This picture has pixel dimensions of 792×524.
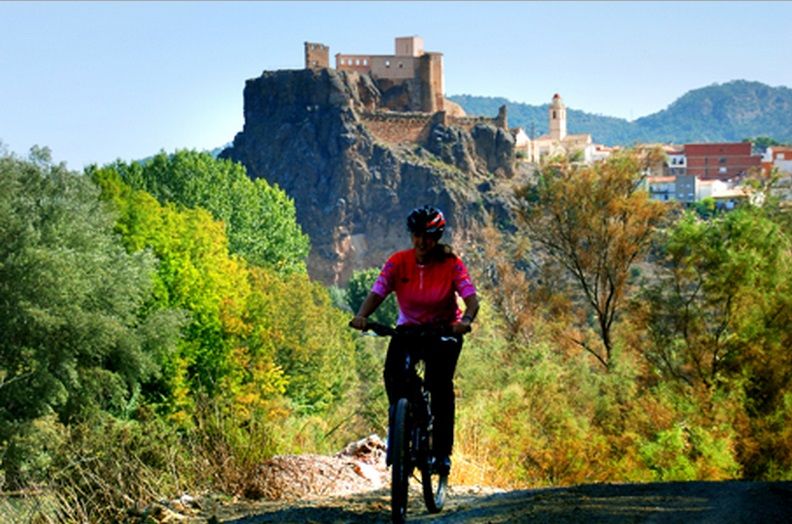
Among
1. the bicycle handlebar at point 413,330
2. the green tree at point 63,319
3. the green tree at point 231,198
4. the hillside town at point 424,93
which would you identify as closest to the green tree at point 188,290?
the green tree at point 63,319

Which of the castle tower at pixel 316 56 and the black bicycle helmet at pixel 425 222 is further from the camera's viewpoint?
the castle tower at pixel 316 56

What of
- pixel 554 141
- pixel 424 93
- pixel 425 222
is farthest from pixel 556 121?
pixel 425 222

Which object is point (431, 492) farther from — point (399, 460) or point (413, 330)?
point (413, 330)

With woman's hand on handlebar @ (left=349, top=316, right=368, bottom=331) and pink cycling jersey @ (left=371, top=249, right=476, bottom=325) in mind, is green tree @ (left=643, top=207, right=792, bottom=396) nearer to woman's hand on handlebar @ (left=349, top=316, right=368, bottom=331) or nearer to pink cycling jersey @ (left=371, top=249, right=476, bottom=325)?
pink cycling jersey @ (left=371, top=249, right=476, bottom=325)

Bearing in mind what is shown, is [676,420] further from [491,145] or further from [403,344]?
[491,145]

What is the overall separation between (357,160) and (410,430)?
111413mm

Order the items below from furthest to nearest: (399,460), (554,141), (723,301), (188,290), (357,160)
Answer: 1. (554,141)
2. (357,160)
3. (188,290)
4. (723,301)
5. (399,460)

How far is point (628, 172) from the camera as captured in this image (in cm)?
2666

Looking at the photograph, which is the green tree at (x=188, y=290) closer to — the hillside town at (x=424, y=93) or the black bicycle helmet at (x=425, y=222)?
the black bicycle helmet at (x=425, y=222)

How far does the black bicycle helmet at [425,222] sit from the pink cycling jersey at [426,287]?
13 cm

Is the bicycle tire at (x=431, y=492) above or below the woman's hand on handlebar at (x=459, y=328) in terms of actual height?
below

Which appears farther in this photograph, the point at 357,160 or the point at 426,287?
the point at 357,160

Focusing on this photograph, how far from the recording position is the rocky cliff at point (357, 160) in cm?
11438

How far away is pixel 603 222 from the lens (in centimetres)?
2681
